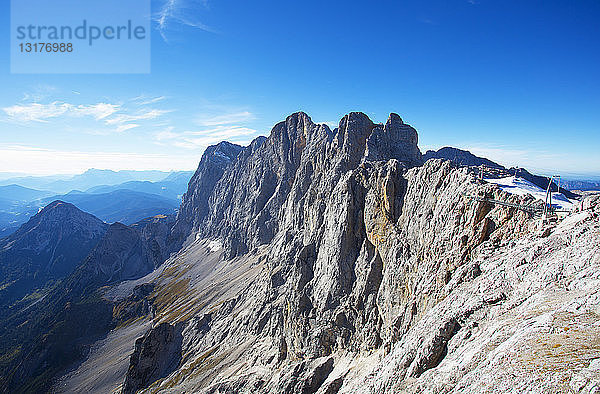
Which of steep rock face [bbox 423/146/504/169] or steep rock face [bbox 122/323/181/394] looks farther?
steep rock face [bbox 423/146/504/169]

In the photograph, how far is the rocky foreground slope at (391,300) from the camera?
16641mm

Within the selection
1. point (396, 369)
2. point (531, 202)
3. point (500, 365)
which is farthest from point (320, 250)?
point (500, 365)

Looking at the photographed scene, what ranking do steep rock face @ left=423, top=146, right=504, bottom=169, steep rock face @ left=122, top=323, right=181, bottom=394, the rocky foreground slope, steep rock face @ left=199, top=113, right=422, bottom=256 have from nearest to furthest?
the rocky foreground slope < steep rock face @ left=199, top=113, right=422, bottom=256 < steep rock face @ left=122, top=323, right=181, bottom=394 < steep rock face @ left=423, top=146, right=504, bottom=169

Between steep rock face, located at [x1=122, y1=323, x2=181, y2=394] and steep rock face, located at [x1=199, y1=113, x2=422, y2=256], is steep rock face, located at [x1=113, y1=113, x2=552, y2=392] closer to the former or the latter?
steep rock face, located at [x1=199, y1=113, x2=422, y2=256]

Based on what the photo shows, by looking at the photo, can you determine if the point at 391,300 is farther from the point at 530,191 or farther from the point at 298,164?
the point at 298,164

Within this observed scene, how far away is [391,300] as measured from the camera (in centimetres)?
4169

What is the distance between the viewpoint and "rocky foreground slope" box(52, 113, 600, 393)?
16.6 m

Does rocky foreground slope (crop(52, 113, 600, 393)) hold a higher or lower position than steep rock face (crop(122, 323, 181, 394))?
higher

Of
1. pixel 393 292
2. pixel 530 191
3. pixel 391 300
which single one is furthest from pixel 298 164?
pixel 530 191

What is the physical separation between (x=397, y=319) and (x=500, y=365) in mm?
21821

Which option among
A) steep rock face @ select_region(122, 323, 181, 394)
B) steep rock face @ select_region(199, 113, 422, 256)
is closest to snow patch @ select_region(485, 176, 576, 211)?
steep rock face @ select_region(199, 113, 422, 256)

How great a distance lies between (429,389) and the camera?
19609mm

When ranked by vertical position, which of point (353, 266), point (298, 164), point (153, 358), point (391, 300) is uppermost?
point (298, 164)

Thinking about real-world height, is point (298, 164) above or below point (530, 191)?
above
